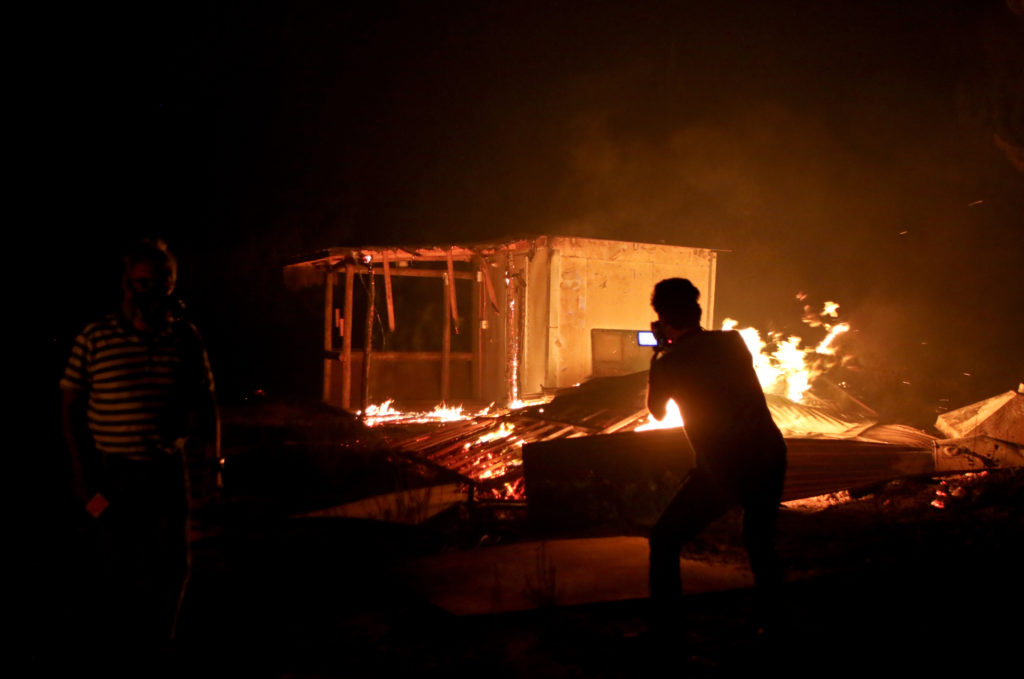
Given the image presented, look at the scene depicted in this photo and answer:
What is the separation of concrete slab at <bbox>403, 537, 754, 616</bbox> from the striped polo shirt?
71.8 inches

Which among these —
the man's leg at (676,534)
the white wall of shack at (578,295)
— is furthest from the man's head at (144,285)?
the white wall of shack at (578,295)

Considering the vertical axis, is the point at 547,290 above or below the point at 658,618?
Answer: above

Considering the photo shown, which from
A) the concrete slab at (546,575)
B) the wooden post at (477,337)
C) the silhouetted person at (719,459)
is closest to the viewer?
the silhouetted person at (719,459)

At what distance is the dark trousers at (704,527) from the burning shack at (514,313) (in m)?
8.46

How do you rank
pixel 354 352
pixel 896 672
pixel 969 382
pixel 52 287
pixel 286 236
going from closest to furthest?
pixel 896 672, pixel 354 352, pixel 969 382, pixel 52 287, pixel 286 236

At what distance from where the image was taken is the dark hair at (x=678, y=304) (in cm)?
313

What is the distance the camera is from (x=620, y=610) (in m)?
3.70

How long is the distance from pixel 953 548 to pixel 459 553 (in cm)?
348

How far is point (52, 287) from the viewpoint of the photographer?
21.4 metres

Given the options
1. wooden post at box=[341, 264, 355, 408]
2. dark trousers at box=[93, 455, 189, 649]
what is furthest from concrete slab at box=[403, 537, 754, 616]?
wooden post at box=[341, 264, 355, 408]

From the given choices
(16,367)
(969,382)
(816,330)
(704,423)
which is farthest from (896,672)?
(816,330)

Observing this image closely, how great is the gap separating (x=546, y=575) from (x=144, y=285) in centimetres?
283

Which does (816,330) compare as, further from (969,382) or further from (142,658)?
(142,658)

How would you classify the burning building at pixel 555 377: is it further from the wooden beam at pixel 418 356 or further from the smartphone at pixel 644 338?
the smartphone at pixel 644 338
